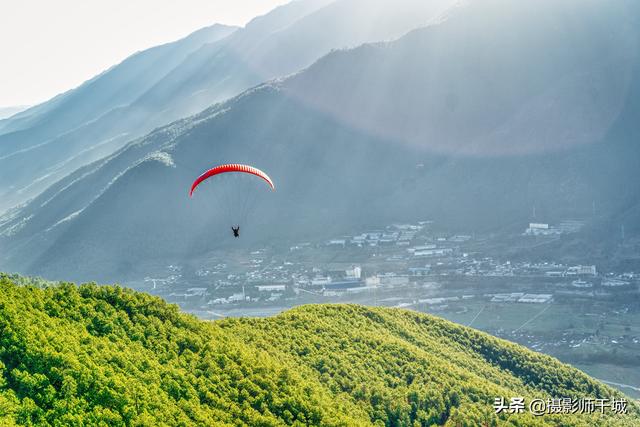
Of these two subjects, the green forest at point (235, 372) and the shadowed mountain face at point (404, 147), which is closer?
the green forest at point (235, 372)

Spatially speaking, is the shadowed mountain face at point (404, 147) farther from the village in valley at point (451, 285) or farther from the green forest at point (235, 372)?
the green forest at point (235, 372)

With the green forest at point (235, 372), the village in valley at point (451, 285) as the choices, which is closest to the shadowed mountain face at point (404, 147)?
the village in valley at point (451, 285)

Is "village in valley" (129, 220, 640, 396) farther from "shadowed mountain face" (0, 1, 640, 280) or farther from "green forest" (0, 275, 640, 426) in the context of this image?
"green forest" (0, 275, 640, 426)

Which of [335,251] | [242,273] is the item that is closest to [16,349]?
[242,273]

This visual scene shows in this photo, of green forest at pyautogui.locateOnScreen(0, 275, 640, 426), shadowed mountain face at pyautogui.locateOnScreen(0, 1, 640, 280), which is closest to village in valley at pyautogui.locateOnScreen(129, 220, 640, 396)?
shadowed mountain face at pyautogui.locateOnScreen(0, 1, 640, 280)

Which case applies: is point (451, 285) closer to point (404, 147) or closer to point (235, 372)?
point (404, 147)

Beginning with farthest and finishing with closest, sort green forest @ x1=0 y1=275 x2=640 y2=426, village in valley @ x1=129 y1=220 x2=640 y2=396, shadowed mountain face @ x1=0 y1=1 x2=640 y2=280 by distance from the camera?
shadowed mountain face @ x1=0 y1=1 x2=640 y2=280 < village in valley @ x1=129 y1=220 x2=640 y2=396 < green forest @ x1=0 y1=275 x2=640 y2=426
